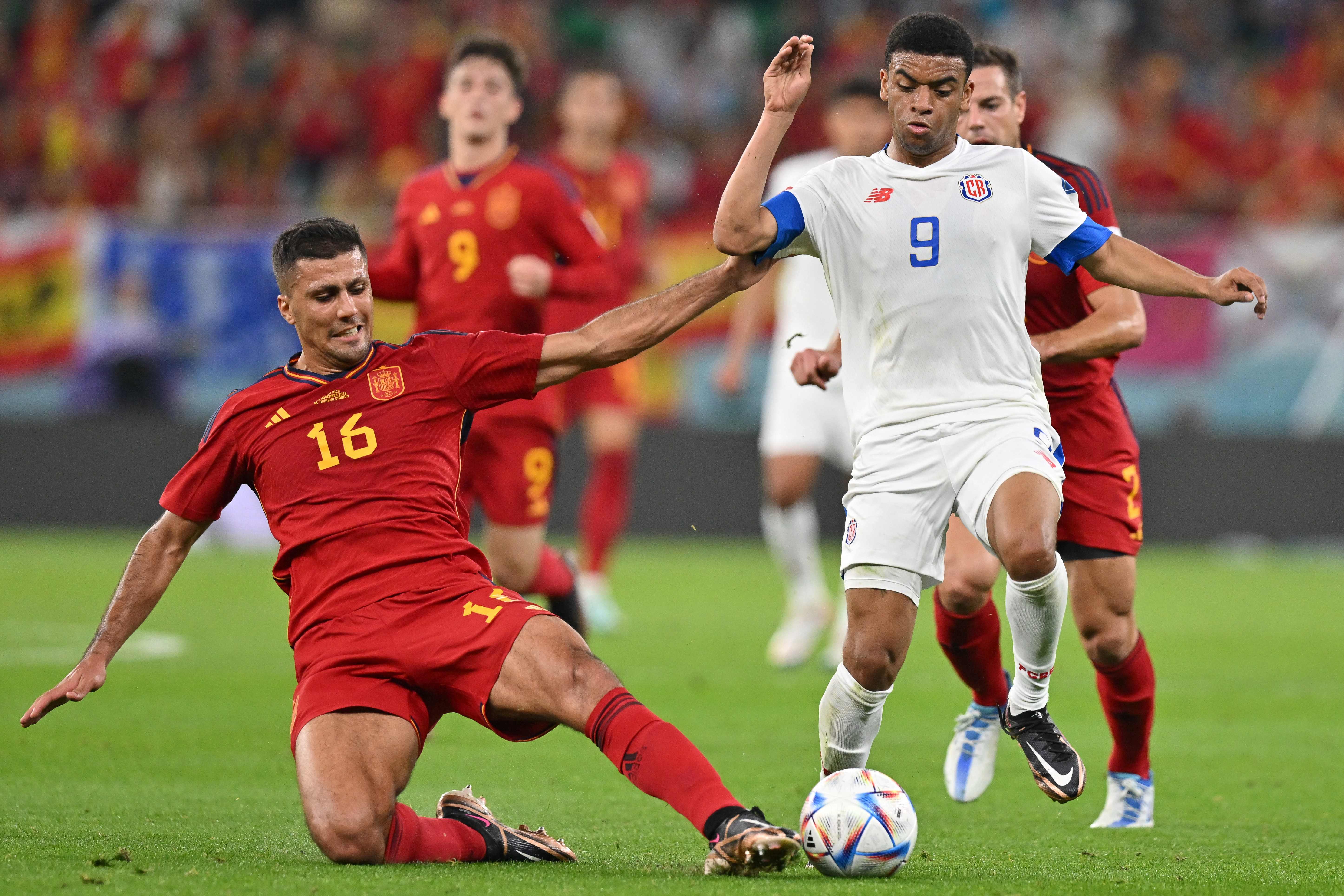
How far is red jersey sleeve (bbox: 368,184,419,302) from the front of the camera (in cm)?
679

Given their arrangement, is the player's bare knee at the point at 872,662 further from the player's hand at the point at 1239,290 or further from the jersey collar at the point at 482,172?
the jersey collar at the point at 482,172

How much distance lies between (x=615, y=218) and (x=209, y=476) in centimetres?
689

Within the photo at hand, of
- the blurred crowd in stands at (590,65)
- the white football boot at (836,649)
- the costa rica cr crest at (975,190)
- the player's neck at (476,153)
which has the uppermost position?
the blurred crowd in stands at (590,65)

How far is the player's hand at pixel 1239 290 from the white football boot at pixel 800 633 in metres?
4.63

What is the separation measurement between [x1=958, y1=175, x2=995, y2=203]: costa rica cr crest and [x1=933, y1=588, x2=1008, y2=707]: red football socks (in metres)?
1.50

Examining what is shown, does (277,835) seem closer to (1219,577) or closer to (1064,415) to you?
(1064,415)

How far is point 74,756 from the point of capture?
19.4 feet

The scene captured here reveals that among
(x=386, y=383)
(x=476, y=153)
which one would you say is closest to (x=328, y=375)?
(x=386, y=383)

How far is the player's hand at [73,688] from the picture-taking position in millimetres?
4211

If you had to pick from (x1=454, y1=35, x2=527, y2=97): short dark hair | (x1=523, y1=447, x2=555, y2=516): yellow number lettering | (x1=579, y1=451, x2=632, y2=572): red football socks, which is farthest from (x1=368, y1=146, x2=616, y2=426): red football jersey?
(x1=579, y1=451, x2=632, y2=572): red football socks

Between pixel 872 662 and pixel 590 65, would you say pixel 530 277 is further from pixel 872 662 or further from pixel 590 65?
pixel 590 65

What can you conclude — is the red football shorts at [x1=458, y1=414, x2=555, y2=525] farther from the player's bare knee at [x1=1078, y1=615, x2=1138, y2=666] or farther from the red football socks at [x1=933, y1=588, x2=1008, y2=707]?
the player's bare knee at [x1=1078, y1=615, x2=1138, y2=666]

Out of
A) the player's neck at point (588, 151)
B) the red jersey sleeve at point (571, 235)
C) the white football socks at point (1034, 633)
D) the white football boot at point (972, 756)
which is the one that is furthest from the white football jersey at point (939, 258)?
the player's neck at point (588, 151)

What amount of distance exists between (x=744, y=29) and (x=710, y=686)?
466 inches
